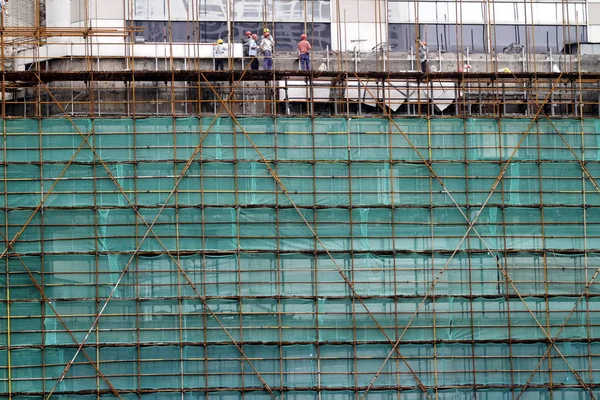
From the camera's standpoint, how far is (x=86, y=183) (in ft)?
103

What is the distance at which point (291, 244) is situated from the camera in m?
31.4

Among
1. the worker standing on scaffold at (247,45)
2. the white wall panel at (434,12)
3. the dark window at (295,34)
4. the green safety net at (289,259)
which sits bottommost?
the green safety net at (289,259)

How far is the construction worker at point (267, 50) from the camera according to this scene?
3303 cm

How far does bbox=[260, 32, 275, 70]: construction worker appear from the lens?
33.0 meters

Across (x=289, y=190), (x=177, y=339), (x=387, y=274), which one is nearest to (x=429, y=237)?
(x=387, y=274)

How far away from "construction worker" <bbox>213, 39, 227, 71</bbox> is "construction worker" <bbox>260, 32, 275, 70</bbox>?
1.17m

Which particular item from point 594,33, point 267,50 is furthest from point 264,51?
point 594,33

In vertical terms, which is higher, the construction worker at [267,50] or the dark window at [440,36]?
the dark window at [440,36]

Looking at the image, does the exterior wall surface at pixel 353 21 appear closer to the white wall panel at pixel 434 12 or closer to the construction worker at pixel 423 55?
the white wall panel at pixel 434 12

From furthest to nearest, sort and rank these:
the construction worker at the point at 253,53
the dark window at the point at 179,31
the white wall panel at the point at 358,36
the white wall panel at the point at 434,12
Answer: the white wall panel at the point at 434,12, the dark window at the point at 179,31, the white wall panel at the point at 358,36, the construction worker at the point at 253,53

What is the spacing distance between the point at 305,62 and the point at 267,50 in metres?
1.13

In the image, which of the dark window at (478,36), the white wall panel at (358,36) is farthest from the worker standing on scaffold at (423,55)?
the dark window at (478,36)

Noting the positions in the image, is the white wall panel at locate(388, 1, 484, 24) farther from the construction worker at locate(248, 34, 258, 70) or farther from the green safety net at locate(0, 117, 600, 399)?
the green safety net at locate(0, 117, 600, 399)

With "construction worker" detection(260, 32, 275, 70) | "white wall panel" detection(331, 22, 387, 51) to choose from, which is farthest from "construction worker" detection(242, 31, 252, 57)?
"white wall panel" detection(331, 22, 387, 51)
